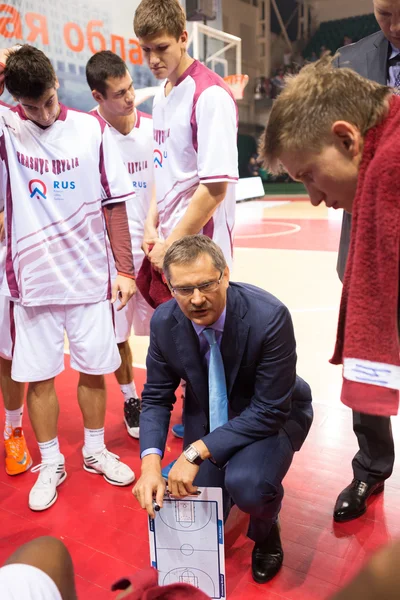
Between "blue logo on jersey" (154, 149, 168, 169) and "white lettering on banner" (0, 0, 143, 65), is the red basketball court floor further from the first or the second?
"white lettering on banner" (0, 0, 143, 65)

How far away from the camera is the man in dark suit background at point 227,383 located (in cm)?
196

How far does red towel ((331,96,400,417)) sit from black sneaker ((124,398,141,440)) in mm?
2154

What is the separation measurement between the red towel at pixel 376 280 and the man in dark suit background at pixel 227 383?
802mm

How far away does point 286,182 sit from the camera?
20703 millimetres

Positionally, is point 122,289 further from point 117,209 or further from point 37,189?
point 37,189

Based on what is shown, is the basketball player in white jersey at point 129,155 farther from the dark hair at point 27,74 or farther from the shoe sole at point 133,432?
the dark hair at point 27,74

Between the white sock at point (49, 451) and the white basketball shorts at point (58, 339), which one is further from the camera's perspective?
the white sock at point (49, 451)

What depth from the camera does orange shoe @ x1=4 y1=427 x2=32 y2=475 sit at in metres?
2.87

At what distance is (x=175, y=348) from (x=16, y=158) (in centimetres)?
111

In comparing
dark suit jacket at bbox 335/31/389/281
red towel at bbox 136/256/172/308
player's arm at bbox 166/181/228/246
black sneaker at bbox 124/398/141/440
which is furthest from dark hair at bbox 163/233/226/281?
black sneaker at bbox 124/398/141/440

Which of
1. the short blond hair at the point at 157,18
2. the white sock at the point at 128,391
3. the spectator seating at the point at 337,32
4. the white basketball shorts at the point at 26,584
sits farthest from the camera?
the spectator seating at the point at 337,32

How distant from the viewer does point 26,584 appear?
103cm

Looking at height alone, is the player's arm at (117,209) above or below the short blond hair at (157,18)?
below

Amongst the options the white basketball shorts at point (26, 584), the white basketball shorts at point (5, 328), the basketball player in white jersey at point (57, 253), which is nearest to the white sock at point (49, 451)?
the basketball player in white jersey at point (57, 253)
